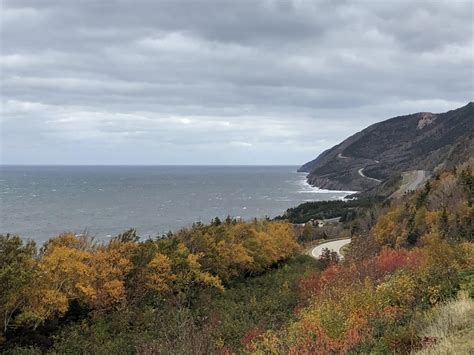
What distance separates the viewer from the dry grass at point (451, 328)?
8.94m

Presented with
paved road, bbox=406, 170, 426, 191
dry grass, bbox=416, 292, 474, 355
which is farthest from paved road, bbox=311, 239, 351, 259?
paved road, bbox=406, 170, 426, 191

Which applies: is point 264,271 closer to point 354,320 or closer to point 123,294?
point 123,294

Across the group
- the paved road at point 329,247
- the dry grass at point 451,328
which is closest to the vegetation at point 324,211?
the paved road at point 329,247

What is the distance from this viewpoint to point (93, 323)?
27.4m

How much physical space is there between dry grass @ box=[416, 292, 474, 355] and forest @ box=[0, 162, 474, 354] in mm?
44

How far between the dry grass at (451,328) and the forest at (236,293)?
44 mm

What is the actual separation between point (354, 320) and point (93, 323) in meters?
19.1

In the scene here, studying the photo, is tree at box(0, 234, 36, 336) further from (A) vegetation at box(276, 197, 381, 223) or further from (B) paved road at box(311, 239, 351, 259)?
(A) vegetation at box(276, 197, 381, 223)

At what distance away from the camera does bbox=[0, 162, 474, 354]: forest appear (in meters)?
12.0

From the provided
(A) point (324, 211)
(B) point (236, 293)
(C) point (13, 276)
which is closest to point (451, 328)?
(C) point (13, 276)

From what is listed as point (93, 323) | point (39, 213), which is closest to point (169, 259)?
point (93, 323)

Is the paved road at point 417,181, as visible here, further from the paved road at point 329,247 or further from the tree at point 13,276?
the tree at point 13,276

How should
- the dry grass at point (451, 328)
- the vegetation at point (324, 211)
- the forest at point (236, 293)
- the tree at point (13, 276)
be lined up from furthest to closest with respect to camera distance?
the vegetation at point (324, 211), the tree at point (13, 276), the forest at point (236, 293), the dry grass at point (451, 328)

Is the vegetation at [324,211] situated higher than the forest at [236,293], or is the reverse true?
the forest at [236,293]
